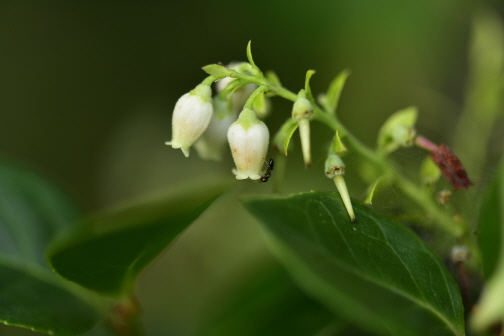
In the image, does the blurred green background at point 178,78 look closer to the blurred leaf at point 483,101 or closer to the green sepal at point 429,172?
the blurred leaf at point 483,101

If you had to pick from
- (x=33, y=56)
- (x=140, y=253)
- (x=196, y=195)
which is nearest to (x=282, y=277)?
(x=140, y=253)

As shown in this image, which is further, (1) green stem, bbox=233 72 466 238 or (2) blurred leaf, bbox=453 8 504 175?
(2) blurred leaf, bbox=453 8 504 175

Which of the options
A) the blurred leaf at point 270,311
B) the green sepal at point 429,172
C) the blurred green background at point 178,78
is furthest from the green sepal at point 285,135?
the blurred green background at point 178,78

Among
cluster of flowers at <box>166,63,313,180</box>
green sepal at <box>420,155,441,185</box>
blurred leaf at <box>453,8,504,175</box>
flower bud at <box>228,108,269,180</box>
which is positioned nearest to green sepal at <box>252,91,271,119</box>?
cluster of flowers at <box>166,63,313,180</box>

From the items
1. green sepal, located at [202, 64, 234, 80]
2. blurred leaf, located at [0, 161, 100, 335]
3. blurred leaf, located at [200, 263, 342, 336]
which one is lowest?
blurred leaf, located at [200, 263, 342, 336]

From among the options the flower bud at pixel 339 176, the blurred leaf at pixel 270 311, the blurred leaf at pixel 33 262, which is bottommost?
the blurred leaf at pixel 270 311

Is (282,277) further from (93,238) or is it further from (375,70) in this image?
(375,70)

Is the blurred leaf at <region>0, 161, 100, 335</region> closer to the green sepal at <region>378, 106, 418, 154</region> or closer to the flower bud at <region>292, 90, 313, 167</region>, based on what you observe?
the flower bud at <region>292, 90, 313, 167</region>
